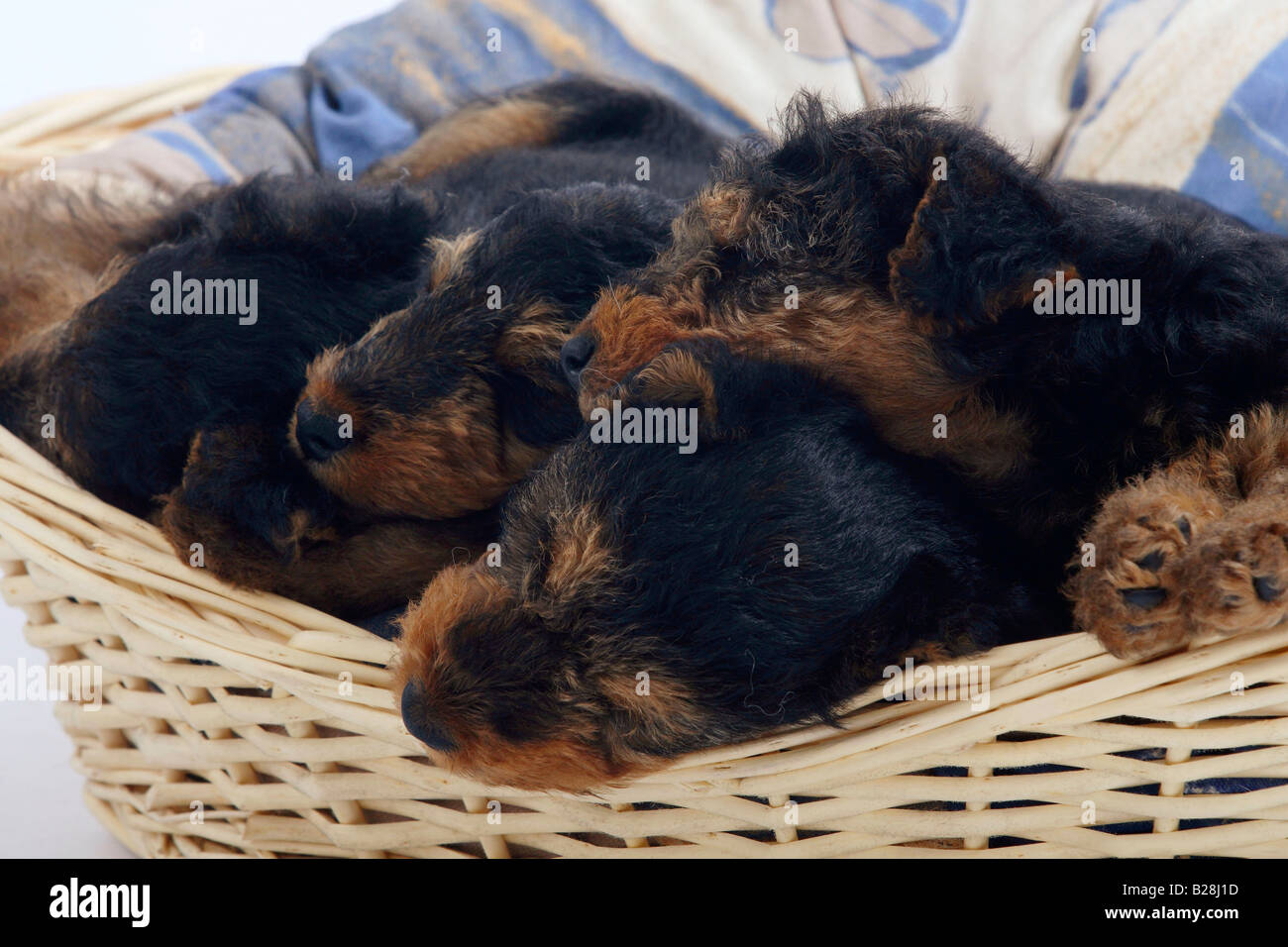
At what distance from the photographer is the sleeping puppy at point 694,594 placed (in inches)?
51.2

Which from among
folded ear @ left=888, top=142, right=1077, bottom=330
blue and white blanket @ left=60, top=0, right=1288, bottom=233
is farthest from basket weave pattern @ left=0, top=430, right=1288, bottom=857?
blue and white blanket @ left=60, top=0, right=1288, bottom=233

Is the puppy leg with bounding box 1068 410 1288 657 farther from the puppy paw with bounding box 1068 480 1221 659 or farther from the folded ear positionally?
the folded ear

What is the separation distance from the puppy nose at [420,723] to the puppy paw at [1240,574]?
2.64ft

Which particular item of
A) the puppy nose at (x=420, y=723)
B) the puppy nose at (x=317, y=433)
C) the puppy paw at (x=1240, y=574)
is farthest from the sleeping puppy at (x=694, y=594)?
the puppy nose at (x=317, y=433)

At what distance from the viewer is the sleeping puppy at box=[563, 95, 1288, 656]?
132 centimetres

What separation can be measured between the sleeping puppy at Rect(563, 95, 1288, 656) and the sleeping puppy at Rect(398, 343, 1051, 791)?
99 millimetres

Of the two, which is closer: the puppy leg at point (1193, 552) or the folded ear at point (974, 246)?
the puppy leg at point (1193, 552)

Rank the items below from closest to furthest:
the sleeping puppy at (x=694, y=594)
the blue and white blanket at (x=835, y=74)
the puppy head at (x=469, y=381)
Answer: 1. the sleeping puppy at (x=694, y=594)
2. the puppy head at (x=469, y=381)
3. the blue and white blanket at (x=835, y=74)

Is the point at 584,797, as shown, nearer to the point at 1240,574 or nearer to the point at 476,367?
the point at 476,367

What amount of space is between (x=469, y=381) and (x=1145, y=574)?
91cm

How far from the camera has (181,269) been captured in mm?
1912

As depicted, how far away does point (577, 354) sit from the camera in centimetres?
149

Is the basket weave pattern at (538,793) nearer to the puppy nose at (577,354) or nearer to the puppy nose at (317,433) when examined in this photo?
the puppy nose at (317,433)

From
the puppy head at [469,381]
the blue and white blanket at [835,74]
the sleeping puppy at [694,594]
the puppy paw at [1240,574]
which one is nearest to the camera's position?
the puppy paw at [1240,574]
